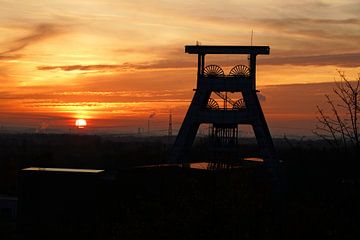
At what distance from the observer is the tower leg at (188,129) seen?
30750 millimetres

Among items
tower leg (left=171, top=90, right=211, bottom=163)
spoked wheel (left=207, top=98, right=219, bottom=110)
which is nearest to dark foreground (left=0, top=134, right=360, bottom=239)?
tower leg (left=171, top=90, right=211, bottom=163)

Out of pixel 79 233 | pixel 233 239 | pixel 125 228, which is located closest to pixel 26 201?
pixel 79 233

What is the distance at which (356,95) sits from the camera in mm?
9438

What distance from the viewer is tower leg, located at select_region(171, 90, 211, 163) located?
30.8 meters

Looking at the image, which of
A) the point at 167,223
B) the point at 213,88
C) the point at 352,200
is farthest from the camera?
the point at 213,88

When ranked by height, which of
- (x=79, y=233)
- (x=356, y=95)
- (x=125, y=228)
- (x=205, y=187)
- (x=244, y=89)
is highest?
(x=244, y=89)

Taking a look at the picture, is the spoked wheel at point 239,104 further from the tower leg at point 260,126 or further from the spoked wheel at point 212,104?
the spoked wheel at point 212,104

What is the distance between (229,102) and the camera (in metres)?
31.3

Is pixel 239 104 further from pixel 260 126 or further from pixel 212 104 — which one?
pixel 260 126

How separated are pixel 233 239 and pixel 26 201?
2115 cm

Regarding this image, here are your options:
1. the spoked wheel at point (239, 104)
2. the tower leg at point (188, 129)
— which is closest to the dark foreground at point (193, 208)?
the tower leg at point (188, 129)

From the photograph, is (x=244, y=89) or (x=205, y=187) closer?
(x=205, y=187)

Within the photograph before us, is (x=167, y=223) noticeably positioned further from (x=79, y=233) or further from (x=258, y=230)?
(x=79, y=233)

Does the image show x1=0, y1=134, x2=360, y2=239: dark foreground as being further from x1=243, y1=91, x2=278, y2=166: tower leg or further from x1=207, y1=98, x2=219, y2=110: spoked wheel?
x1=207, y1=98, x2=219, y2=110: spoked wheel
